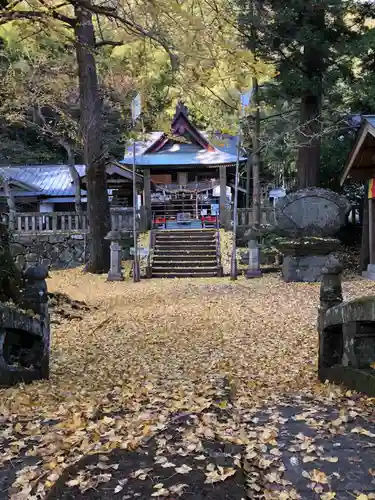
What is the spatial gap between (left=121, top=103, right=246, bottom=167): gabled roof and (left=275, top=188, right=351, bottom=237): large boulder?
942cm

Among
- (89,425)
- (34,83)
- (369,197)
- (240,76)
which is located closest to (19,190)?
(34,83)

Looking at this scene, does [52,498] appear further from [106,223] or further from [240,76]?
[106,223]

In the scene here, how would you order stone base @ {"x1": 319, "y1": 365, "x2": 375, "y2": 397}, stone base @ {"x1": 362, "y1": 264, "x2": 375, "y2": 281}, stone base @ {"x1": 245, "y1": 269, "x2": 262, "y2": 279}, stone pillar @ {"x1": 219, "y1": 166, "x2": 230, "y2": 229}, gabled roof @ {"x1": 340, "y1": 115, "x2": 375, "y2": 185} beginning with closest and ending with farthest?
stone base @ {"x1": 319, "y1": 365, "x2": 375, "y2": 397} < gabled roof @ {"x1": 340, "y1": 115, "x2": 375, "y2": 185} < stone base @ {"x1": 362, "y1": 264, "x2": 375, "y2": 281} < stone base @ {"x1": 245, "y1": 269, "x2": 262, "y2": 279} < stone pillar @ {"x1": 219, "y1": 166, "x2": 230, "y2": 229}

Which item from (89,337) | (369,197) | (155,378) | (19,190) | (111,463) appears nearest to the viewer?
(111,463)

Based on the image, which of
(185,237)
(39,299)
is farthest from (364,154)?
(39,299)

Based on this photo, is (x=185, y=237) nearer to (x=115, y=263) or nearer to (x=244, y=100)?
(x=115, y=263)

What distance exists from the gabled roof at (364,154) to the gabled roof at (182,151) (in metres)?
9.35

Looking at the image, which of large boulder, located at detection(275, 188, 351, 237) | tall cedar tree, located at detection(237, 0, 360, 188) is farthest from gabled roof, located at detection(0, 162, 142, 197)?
large boulder, located at detection(275, 188, 351, 237)

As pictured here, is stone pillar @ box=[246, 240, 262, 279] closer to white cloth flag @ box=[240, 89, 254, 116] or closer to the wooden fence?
white cloth flag @ box=[240, 89, 254, 116]

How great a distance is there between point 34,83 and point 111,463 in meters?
16.8

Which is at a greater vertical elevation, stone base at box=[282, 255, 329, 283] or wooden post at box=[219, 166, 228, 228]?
wooden post at box=[219, 166, 228, 228]

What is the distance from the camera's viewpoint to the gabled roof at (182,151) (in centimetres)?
2405

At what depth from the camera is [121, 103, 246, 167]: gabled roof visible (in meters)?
24.0

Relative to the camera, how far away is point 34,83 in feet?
56.4
